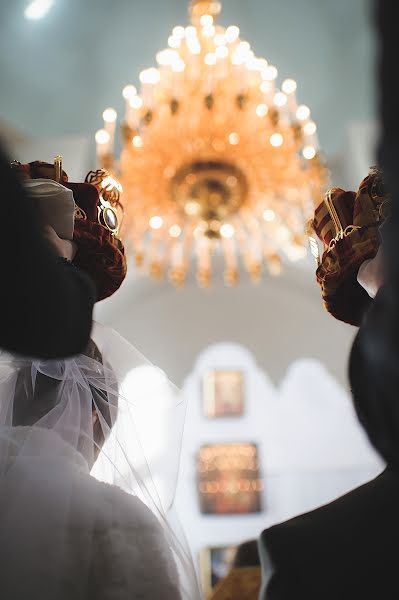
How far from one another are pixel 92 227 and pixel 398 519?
2.83ft

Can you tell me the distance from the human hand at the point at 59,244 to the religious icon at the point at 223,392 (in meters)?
6.49

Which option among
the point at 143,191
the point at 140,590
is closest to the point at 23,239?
the point at 140,590

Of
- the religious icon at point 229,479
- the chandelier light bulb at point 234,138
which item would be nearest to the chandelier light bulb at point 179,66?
the chandelier light bulb at point 234,138

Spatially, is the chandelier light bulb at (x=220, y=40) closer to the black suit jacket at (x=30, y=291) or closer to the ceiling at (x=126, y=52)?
the ceiling at (x=126, y=52)

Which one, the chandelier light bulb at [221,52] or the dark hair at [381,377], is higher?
the chandelier light bulb at [221,52]

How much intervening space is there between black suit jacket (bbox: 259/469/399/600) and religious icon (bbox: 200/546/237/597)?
5.98 metres

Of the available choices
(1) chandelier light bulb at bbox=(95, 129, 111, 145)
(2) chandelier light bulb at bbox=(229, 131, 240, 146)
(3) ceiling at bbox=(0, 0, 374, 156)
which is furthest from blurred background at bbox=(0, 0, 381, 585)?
(2) chandelier light bulb at bbox=(229, 131, 240, 146)

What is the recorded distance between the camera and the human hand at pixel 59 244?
108cm

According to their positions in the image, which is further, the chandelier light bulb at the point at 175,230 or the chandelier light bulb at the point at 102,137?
the chandelier light bulb at the point at 175,230

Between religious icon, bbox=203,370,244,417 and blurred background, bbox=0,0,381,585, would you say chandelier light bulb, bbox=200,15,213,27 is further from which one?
religious icon, bbox=203,370,244,417

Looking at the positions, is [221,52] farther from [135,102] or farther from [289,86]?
[135,102]

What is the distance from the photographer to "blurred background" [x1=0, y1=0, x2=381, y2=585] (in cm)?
441

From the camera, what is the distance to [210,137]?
3863 millimetres

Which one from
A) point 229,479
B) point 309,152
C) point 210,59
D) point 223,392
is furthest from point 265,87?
point 229,479
